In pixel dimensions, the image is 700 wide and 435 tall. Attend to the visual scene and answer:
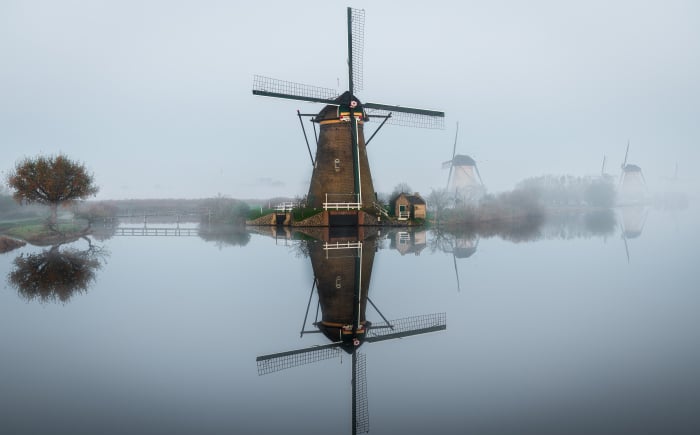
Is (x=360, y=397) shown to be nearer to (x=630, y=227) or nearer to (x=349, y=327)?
(x=349, y=327)

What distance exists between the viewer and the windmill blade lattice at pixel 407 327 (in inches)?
355

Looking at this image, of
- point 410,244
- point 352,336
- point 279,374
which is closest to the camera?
point 279,374

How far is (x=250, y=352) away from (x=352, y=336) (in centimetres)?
208

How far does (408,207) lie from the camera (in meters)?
43.2

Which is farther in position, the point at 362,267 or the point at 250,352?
the point at 362,267

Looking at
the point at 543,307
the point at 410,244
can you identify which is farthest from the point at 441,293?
the point at 410,244

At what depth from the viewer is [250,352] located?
776cm

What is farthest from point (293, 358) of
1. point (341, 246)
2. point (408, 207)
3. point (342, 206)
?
point (408, 207)

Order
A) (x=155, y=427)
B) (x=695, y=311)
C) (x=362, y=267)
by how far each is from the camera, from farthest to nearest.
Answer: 1. (x=362, y=267)
2. (x=695, y=311)
3. (x=155, y=427)

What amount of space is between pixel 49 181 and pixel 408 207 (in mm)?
26268

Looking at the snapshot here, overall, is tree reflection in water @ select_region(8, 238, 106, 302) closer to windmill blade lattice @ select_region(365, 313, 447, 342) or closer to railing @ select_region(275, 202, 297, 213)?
windmill blade lattice @ select_region(365, 313, 447, 342)

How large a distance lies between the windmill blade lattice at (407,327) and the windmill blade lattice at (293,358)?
2.95ft

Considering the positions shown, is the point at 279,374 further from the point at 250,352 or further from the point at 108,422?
the point at 108,422

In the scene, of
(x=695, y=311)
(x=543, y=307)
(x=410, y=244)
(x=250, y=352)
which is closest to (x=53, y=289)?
(x=250, y=352)
